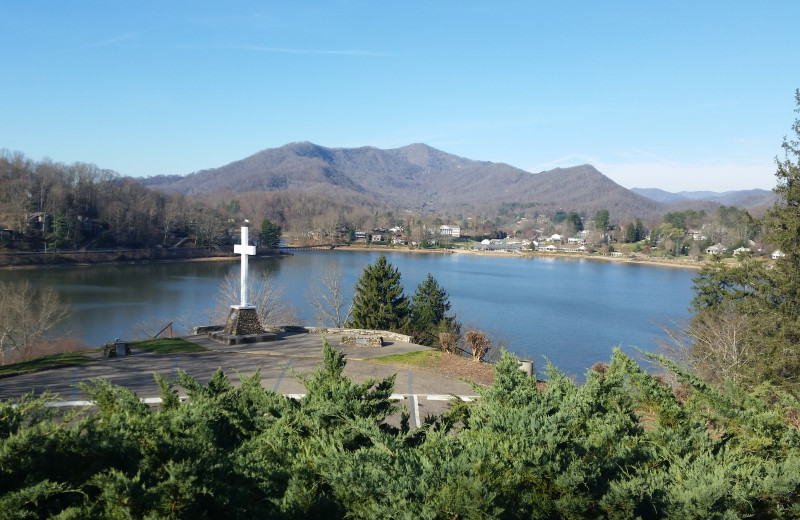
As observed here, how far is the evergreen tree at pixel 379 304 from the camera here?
962 inches

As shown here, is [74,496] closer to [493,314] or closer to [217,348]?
[217,348]

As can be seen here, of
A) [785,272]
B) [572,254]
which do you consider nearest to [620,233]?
[572,254]

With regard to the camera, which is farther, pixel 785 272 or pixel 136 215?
pixel 136 215

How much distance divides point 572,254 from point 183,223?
7494cm

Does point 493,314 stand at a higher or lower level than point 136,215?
lower

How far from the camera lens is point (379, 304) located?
24688 millimetres

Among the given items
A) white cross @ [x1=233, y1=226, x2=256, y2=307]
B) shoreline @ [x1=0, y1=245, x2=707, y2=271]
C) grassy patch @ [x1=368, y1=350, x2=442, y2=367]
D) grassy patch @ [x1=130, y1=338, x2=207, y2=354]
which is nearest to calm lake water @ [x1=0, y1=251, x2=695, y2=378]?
shoreline @ [x1=0, y1=245, x2=707, y2=271]

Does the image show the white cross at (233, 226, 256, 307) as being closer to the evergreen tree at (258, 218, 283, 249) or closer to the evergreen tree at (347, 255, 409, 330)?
the evergreen tree at (347, 255, 409, 330)

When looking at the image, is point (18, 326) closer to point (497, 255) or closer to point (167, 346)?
point (167, 346)

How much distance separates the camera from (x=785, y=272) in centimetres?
1773

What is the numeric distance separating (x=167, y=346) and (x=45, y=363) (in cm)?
316

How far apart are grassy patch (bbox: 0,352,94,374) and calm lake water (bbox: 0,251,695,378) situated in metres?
12.8

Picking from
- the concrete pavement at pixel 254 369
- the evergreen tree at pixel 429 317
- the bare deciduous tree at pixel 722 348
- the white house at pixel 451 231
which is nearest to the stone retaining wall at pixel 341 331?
the concrete pavement at pixel 254 369

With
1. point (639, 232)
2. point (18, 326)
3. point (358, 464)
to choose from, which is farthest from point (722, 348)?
point (639, 232)
